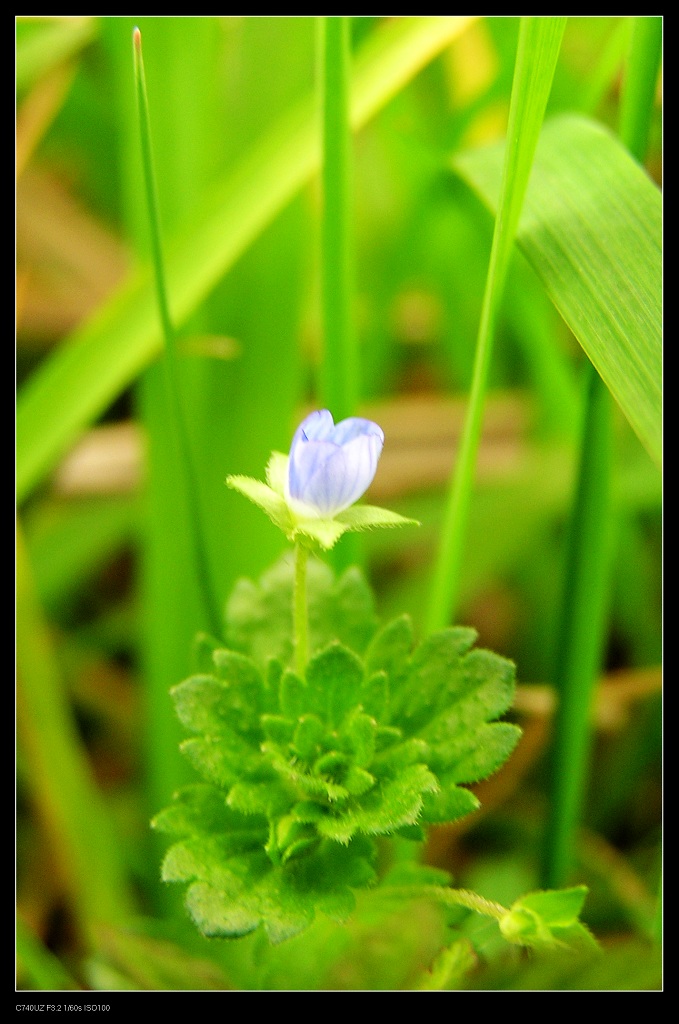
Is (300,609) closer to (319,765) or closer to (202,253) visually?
(319,765)

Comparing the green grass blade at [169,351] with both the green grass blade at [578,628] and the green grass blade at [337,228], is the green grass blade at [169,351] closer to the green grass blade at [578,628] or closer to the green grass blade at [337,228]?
the green grass blade at [337,228]

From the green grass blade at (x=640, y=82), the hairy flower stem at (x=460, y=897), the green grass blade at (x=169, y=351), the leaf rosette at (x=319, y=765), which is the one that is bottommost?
the hairy flower stem at (x=460, y=897)

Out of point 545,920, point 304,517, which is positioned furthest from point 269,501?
point 545,920

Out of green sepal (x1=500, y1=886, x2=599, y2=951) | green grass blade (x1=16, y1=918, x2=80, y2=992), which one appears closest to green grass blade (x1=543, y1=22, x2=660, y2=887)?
green sepal (x1=500, y1=886, x2=599, y2=951)

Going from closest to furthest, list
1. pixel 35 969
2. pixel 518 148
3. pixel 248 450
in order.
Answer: pixel 518 148 < pixel 35 969 < pixel 248 450

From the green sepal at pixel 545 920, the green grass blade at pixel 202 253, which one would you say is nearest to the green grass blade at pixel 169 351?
the green grass blade at pixel 202 253

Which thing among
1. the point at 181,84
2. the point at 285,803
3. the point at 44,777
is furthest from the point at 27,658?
the point at 181,84
